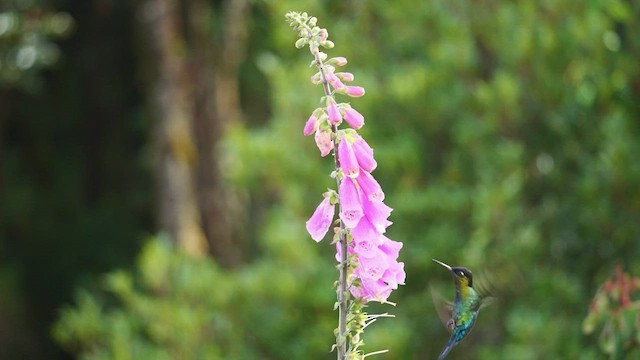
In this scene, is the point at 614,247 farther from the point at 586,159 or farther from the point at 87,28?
the point at 87,28

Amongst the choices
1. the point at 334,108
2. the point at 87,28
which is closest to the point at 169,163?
the point at 87,28

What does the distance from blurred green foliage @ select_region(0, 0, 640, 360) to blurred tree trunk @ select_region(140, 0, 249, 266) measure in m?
1.49

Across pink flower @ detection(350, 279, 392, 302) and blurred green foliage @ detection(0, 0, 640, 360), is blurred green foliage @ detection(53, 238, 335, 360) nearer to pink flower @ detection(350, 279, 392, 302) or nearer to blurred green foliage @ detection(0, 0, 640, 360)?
blurred green foliage @ detection(0, 0, 640, 360)

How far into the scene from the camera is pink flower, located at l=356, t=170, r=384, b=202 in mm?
1968

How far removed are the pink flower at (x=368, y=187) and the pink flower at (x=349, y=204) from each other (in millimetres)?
27

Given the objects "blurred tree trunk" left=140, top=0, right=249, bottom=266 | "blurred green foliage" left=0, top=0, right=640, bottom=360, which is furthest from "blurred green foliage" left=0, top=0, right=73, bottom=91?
"blurred green foliage" left=0, top=0, right=640, bottom=360

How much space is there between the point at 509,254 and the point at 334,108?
388cm

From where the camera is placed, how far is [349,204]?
6.23 ft

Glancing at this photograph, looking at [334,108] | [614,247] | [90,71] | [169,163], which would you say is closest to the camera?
[334,108]

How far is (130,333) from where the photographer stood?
6770 mm

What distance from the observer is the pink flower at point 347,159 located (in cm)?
190

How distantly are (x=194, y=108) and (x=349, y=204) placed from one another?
754 cm

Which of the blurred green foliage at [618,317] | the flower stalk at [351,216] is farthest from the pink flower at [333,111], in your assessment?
the blurred green foliage at [618,317]

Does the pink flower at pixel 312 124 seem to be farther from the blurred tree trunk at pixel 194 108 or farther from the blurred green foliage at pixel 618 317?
the blurred tree trunk at pixel 194 108
